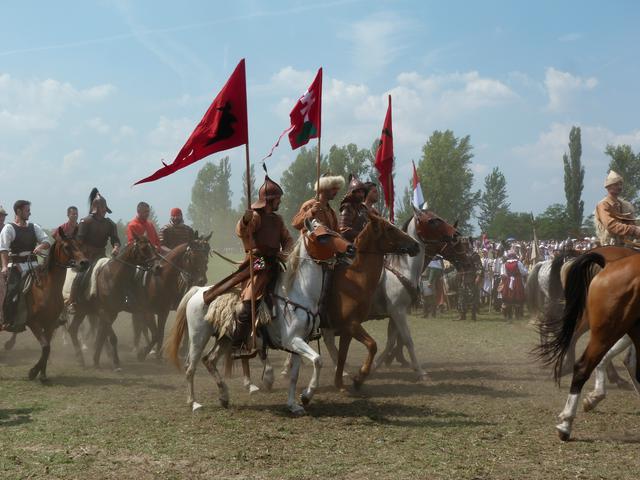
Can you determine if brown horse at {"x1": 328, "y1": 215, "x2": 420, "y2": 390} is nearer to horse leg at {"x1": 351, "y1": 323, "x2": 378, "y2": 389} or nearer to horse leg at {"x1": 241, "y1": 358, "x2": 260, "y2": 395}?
horse leg at {"x1": 351, "y1": 323, "x2": 378, "y2": 389}

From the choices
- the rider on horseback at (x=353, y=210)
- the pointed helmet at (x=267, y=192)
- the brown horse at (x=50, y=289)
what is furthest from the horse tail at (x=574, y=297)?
the brown horse at (x=50, y=289)

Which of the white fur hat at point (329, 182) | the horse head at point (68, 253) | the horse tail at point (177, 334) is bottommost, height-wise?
the horse tail at point (177, 334)

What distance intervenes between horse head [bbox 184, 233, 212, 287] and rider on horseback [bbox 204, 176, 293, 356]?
4.56m

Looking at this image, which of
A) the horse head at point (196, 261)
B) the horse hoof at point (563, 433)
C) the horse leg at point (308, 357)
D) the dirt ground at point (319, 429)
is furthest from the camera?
the horse head at point (196, 261)

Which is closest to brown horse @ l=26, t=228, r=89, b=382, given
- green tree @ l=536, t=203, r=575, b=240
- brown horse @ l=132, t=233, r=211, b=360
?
brown horse @ l=132, t=233, r=211, b=360

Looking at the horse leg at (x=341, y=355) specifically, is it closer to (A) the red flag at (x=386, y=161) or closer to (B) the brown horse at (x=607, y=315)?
(A) the red flag at (x=386, y=161)

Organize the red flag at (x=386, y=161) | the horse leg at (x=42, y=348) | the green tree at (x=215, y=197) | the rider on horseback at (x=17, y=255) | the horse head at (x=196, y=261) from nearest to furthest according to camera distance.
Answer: the horse leg at (x=42, y=348)
the rider on horseback at (x=17, y=255)
the red flag at (x=386, y=161)
the horse head at (x=196, y=261)
the green tree at (x=215, y=197)

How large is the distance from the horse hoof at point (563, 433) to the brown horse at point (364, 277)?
2.76 metres

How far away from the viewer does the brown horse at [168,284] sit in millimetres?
12648

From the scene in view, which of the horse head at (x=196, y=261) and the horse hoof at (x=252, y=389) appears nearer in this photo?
the horse hoof at (x=252, y=389)

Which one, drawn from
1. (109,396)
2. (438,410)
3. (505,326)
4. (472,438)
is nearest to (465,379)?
(438,410)

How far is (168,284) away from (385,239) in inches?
208

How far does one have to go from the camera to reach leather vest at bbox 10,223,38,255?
11.3 metres

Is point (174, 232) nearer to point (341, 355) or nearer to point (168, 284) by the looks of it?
point (168, 284)
